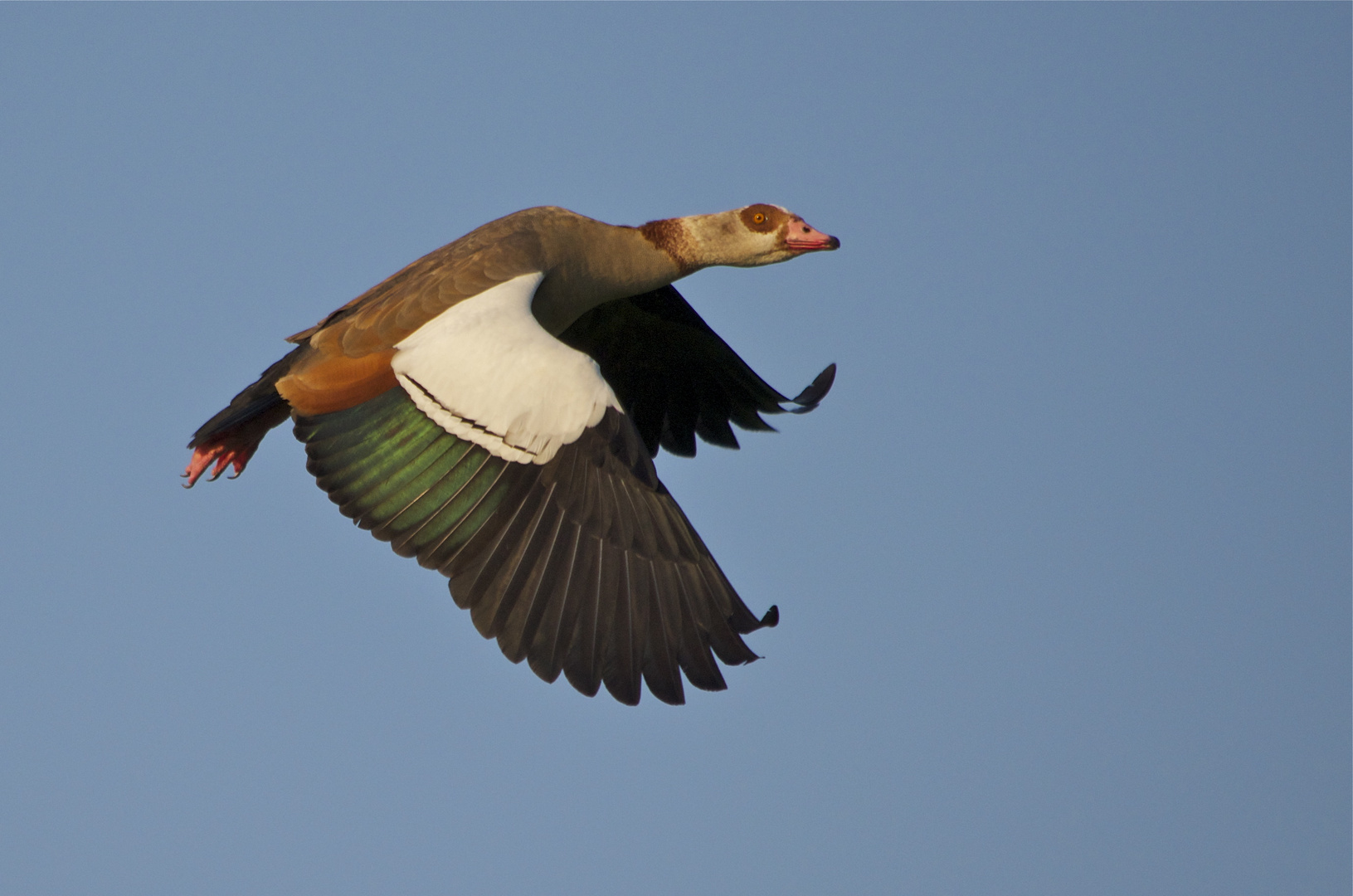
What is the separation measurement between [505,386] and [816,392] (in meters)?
2.20

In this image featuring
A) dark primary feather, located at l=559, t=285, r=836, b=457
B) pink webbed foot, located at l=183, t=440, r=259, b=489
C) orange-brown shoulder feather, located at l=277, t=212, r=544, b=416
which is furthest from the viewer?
dark primary feather, located at l=559, t=285, r=836, b=457

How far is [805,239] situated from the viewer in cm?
798

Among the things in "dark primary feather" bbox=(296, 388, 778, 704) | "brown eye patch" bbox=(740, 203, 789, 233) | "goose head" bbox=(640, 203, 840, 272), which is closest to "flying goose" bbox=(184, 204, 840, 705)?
"dark primary feather" bbox=(296, 388, 778, 704)

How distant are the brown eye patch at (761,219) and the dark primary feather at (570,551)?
2382 mm

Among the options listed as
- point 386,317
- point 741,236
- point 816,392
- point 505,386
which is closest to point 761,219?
point 741,236

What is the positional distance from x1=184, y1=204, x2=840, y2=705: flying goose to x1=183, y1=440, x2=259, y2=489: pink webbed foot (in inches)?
14.5

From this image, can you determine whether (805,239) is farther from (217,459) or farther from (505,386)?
(217,459)

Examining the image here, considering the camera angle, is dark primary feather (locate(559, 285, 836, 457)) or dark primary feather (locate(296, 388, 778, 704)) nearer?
dark primary feather (locate(296, 388, 778, 704))

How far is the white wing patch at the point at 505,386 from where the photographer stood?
600cm

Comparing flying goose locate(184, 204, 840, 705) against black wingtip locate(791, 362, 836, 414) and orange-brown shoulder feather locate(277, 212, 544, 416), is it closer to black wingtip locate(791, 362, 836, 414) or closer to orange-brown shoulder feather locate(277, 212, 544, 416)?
orange-brown shoulder feather locate(277, 212, 544, 416)

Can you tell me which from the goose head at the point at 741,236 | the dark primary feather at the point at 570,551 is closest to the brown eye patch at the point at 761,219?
the goose head at the point at 741,236

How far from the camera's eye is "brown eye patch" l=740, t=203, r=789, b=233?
8.02 m

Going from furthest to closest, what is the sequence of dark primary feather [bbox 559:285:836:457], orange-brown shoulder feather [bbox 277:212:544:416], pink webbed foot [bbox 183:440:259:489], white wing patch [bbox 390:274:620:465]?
dark primary feather [bbox 559:285:836:457], pink webbed foot [bbox 183:440:259:489], orange-brown shoulder feather [bbox 277:212:544:416], white wing patch [bbox 390:274:620:465]

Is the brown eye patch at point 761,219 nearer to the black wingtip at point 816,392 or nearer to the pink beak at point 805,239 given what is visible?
the pink beak at point 805,239
